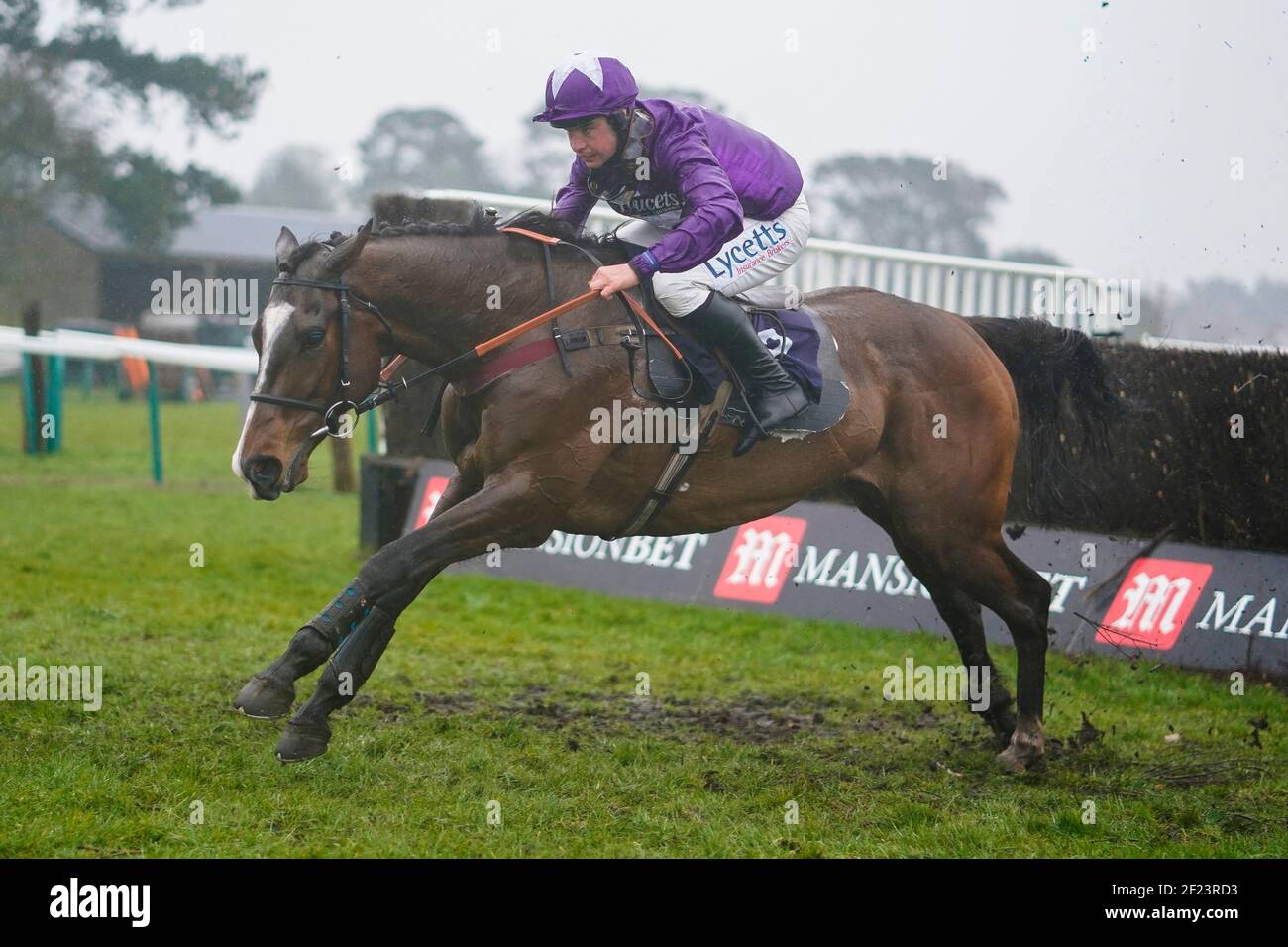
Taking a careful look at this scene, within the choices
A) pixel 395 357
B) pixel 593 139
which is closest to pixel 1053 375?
pixel 593 139

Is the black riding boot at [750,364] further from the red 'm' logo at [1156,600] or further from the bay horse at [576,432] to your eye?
the red 'm' logo at [1156,600]

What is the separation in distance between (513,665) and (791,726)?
1837 millimetres

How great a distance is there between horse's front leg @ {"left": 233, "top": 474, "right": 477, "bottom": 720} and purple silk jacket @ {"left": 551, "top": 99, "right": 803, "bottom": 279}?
1.64 metres

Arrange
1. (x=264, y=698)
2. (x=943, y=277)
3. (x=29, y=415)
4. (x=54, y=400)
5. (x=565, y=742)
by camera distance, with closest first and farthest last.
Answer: (x=264, y=698) < (x=565, y=742) < (x=943, y=277) < (x=29, y=415) < (x=54, y=400)

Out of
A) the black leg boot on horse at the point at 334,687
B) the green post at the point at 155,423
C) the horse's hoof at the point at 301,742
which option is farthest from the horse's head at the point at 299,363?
the green post at the point at 155,423

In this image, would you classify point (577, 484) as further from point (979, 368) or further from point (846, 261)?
point (846, 261)

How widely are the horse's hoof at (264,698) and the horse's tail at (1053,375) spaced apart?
3845 mm

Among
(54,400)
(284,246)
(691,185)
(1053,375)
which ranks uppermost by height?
(691,185)

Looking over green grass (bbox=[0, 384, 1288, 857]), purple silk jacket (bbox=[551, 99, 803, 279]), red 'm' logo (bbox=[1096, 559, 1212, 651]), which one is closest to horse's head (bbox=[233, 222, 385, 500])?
purple silk jacket (bbox=[551, 99, 803, 279])

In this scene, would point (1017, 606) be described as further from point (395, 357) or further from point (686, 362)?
point (395, 357)

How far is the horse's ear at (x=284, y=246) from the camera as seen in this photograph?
469cm

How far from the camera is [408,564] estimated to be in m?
4.63

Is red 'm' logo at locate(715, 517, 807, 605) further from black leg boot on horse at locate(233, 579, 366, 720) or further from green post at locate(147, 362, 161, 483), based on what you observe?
green post at locate(147, 362, 161, 483)

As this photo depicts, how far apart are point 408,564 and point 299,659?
506 millimetres
